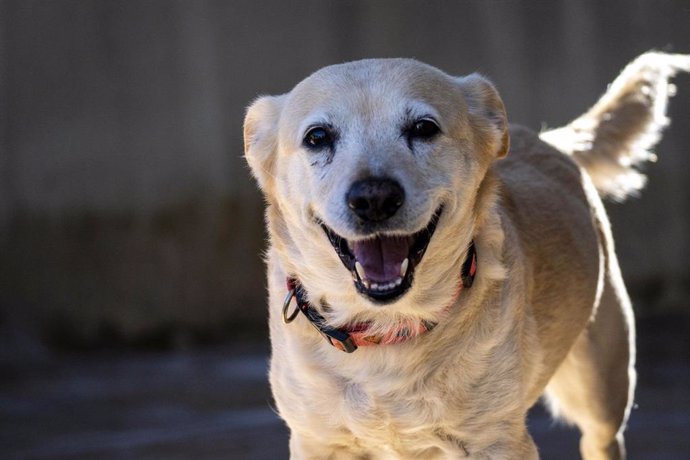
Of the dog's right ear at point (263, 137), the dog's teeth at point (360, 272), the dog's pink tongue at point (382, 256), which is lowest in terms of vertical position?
the dog's teeth at point (360, 272)

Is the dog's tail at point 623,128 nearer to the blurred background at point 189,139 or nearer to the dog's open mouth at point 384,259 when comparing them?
the dog's open mouth at point 384,259

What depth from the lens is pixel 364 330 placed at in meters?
3.39

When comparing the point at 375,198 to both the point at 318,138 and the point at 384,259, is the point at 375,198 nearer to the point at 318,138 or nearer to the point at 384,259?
the point at 384,259

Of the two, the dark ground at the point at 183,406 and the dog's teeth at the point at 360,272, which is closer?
the dog's teeth at the point at 360,272

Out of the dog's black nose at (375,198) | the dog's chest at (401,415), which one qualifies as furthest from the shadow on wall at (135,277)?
the dog's black nose at (375,198)

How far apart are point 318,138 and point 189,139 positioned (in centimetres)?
474

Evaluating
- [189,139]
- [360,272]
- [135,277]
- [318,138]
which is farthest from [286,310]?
[189,139]

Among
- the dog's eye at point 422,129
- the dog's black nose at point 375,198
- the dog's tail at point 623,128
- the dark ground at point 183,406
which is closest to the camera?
the dog's black nose at point 375,198

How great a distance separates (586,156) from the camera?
4.81 metres

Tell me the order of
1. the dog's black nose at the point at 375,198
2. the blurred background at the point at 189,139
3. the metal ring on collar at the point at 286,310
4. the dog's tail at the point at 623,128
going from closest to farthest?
the dog's black nose at the point at 375,198 < the metal ring on collar at the point at 286,310 < the dog's tail at the point at 623,128 < the blurred background at the point at 189,139

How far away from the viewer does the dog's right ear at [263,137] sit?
3553 millimetres

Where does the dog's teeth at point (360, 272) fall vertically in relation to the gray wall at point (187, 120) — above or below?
above

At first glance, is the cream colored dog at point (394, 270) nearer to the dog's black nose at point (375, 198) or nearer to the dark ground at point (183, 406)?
the dog's black nose at point (375, 198)

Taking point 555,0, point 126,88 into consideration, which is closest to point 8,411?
point 126,88
